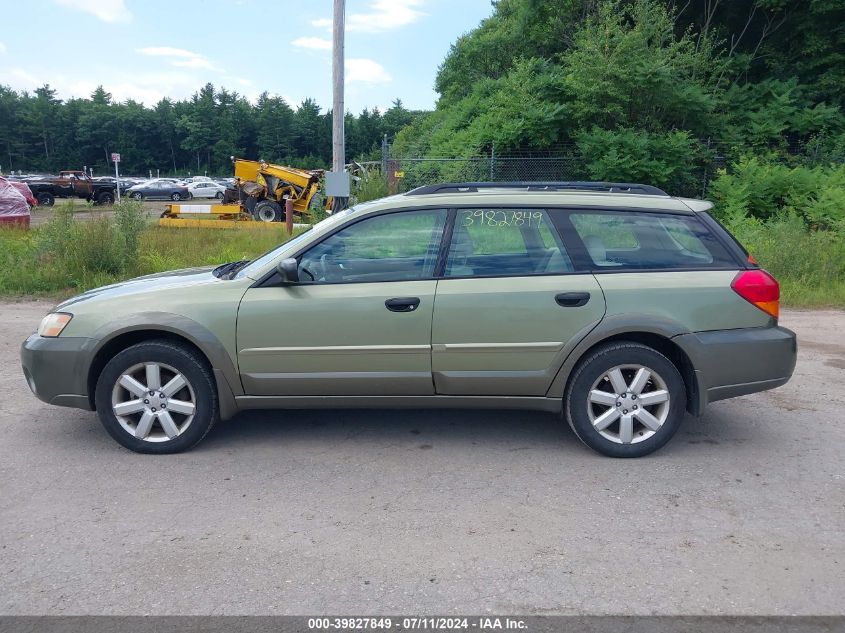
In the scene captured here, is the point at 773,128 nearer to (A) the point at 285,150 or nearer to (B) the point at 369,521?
(B) the point at 369,521

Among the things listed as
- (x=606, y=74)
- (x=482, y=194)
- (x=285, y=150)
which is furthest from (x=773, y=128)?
(x=285, y=150)

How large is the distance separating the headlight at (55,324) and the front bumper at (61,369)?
0.04 metres

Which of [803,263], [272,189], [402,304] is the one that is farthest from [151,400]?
[272,189]

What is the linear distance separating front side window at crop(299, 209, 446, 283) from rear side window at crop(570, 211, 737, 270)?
0.94 m

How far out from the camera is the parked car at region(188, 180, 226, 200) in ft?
161

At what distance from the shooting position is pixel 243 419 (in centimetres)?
515

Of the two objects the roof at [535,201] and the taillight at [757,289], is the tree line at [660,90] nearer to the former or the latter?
the roof at [535,201]

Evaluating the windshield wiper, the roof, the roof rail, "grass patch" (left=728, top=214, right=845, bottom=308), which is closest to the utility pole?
"grass patch" (left=728, top=214, right=845, bottom=308)

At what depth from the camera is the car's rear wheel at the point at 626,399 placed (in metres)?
4.33

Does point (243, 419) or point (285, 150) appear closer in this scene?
point (243, 419)

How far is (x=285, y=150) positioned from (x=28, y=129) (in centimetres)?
3228

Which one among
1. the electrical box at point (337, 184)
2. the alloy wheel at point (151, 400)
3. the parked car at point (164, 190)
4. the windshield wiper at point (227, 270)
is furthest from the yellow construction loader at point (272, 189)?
the parked car at point (164, 190)

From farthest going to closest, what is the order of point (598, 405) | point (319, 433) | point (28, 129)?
point (28, 129)
point (319, 433)
point (598, 405)

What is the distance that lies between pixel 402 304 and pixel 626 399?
59.2 inches
